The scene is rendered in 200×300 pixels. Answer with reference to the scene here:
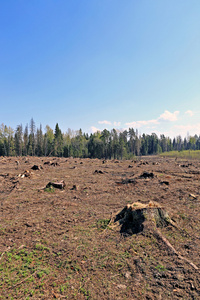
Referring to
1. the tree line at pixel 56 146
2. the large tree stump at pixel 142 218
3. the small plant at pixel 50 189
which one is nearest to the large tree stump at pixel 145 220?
the large tree stump at pixel 142 218

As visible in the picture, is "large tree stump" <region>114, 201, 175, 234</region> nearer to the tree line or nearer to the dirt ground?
the dirt ground

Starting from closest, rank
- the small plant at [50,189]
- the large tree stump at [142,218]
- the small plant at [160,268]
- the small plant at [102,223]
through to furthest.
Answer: the small plant at [160,268] → the large tree stump at [142,218] → the small plant at [102,223] → the small plant at [50,189]

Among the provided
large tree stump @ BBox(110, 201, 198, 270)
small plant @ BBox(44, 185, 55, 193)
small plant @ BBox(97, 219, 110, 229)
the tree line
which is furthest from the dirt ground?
the tree line

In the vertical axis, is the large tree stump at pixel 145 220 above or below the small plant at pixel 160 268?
above

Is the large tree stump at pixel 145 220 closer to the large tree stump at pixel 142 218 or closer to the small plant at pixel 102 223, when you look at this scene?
the large tree stump at pixel 142 218

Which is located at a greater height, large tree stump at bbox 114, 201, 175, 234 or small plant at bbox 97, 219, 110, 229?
large tree stump at bbox 114, 201, 175, 234

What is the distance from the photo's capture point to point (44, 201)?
923 centimetres

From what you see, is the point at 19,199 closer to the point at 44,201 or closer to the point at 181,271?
the point at 44,201

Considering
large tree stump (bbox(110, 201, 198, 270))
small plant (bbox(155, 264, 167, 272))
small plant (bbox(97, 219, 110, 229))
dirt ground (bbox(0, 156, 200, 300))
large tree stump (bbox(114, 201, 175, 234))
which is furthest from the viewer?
small plant (bbox(97, 219, 110, 229))

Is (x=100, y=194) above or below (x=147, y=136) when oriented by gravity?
below

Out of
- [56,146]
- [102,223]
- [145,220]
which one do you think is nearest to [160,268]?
[145,220]

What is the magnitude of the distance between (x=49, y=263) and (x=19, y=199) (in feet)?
21.1

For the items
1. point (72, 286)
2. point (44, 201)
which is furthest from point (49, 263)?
point (44, 201)

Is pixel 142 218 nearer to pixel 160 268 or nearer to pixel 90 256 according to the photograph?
pixel 160 268
